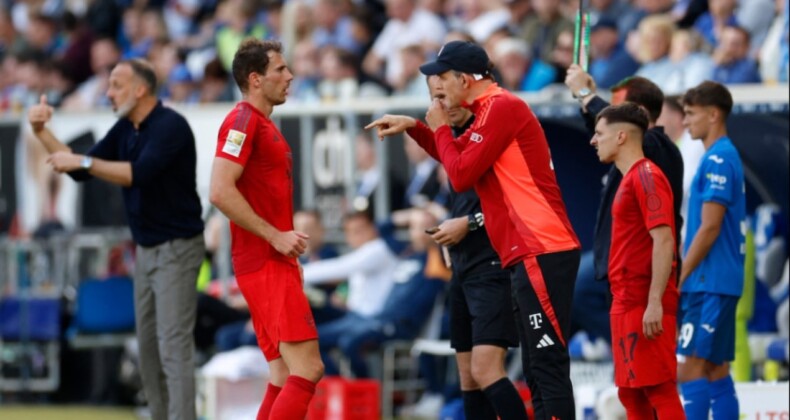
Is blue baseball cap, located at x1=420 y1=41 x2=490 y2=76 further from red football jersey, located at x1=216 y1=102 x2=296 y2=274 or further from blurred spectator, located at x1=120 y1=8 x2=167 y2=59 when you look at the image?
blurred spectator, located at x1=120 y1=8 x2=167 y2=59

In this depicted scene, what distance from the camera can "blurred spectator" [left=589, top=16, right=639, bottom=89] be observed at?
13.6 meters

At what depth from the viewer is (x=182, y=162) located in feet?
32.4

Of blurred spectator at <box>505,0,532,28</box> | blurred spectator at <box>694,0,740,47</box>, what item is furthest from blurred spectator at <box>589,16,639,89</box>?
blurred spectator at <box>505,0,532,28</box>

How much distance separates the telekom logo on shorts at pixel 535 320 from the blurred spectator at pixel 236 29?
10.5 meters

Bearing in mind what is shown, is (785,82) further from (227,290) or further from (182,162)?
(227,290)

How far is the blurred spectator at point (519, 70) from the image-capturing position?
14.0 meters

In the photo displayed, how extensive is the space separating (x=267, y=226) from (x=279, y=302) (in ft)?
1.30

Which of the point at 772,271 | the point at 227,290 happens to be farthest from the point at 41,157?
the point at 772,271

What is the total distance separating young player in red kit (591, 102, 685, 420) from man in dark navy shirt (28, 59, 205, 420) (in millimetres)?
2817

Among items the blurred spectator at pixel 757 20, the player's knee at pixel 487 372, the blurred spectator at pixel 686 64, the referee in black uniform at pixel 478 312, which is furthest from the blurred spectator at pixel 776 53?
the player's knee at pixel 487 372

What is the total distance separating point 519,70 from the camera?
14102 mm

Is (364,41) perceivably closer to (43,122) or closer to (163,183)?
(163,183)

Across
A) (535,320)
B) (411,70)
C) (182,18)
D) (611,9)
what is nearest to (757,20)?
(611,9)

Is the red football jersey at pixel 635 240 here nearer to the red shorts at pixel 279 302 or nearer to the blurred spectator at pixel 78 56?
the red shorts at pixel 279 302
